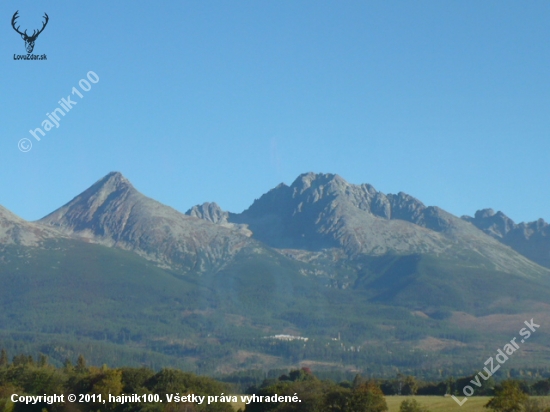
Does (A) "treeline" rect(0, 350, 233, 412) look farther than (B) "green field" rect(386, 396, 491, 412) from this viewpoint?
No

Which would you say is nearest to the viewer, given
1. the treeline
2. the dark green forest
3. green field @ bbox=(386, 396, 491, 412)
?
the dark green forest

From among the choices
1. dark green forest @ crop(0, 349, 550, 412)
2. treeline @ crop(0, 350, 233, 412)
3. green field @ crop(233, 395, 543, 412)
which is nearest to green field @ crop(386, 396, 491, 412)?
green field @ crop(233, 395, 543, 412)

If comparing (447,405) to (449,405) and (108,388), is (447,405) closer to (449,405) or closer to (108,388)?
(449,405)

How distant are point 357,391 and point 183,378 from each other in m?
25.9

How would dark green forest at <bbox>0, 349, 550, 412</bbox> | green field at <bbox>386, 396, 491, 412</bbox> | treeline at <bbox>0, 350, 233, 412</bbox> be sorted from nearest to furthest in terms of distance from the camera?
1. dark green forest at <bbox>0, 349, 550, 412</bbox>
2. treeline at <bbox>0, 350, 233, 412</bbox>
3. green field at <bbox>386, 396, 491, 412</bbox>

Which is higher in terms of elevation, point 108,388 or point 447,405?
point 108,388

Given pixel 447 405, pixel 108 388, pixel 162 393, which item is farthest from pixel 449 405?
pixel 108 388

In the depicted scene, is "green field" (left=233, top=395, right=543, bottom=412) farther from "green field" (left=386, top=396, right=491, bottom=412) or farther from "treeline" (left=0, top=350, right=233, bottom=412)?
"treeline" (left=0, top=350, right=233, bottom=412)

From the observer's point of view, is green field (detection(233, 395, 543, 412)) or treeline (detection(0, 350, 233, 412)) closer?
treeline (detection(0, 350, 233, 412))

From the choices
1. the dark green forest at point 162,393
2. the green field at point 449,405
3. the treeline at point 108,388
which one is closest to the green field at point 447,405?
the green field at point 449,405

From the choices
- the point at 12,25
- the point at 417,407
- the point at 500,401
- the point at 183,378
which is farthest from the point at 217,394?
the point at 12,25

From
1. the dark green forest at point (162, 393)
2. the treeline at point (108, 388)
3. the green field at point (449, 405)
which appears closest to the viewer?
the dark green forest at point (162, 393)

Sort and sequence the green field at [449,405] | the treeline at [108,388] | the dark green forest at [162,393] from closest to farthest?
1. the dark green forest at [162,393]
2. the treeline at [108,388]
3. the green field at [449,405]

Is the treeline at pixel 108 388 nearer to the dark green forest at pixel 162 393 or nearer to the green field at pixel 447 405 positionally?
the dark green forest at pixel 162 393
